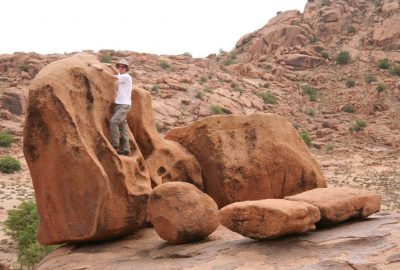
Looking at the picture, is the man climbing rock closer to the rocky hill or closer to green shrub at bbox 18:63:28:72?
the rocky hill

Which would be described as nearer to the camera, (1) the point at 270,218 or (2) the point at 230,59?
(1) the point at 270,218

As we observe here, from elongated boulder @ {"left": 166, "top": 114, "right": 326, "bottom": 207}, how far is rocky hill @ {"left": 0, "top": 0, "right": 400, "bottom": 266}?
36.9 ft

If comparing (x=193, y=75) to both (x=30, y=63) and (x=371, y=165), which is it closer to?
(x=30, y=63)

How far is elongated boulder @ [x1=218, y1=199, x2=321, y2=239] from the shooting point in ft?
23.6

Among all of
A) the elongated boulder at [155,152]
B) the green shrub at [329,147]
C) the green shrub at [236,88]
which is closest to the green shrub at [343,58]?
the green shrub at [236,88]

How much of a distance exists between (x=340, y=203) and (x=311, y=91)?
34.7m

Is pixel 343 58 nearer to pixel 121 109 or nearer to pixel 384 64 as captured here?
pixel 384 64

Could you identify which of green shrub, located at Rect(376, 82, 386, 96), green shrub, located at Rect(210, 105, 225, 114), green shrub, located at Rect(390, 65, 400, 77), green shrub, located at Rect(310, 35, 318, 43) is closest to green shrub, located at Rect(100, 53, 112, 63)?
green shrub, located at Rect(210, 105, 225, 114)

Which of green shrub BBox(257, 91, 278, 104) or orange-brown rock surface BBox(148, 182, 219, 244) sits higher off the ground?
green shrub BBox(257, 91, 278, 104)

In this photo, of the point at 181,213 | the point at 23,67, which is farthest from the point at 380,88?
the point at 181,213

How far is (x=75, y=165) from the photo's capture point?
849 centimetres

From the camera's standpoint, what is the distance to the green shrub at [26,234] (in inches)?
611

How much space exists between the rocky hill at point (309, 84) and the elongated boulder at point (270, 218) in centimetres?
1430

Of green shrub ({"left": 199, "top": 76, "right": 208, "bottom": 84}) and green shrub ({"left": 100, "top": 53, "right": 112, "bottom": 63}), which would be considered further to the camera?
green shrub ({"left": 100, "top": 53, "right": 112, "bottom": 63})
